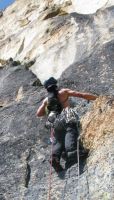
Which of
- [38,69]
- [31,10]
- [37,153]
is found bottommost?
[31,10]

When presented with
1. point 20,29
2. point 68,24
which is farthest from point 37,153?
point 20,29

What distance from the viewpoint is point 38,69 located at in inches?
784

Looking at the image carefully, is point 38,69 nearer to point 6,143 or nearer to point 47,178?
point 6,143

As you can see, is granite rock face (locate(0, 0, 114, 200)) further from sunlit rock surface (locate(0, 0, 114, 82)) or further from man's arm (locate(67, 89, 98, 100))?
man's arm (locate(67, 89, 98, 100))

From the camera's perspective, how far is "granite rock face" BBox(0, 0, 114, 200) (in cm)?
1205

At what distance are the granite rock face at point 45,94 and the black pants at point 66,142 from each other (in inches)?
9.3

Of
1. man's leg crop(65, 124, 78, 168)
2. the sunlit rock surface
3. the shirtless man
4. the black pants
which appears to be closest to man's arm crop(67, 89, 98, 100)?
the shirtless man

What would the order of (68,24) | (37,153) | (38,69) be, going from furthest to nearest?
(68,24) → (38,69) → (37,153)

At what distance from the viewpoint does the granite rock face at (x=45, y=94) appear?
39.5ft

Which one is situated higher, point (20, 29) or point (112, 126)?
point (112, 126)

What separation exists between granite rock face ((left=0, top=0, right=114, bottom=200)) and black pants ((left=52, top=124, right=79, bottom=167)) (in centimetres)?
24

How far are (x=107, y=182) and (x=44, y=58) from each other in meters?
10.1

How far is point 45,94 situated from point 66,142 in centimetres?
422

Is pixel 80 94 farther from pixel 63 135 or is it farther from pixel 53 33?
pixel 53 33
